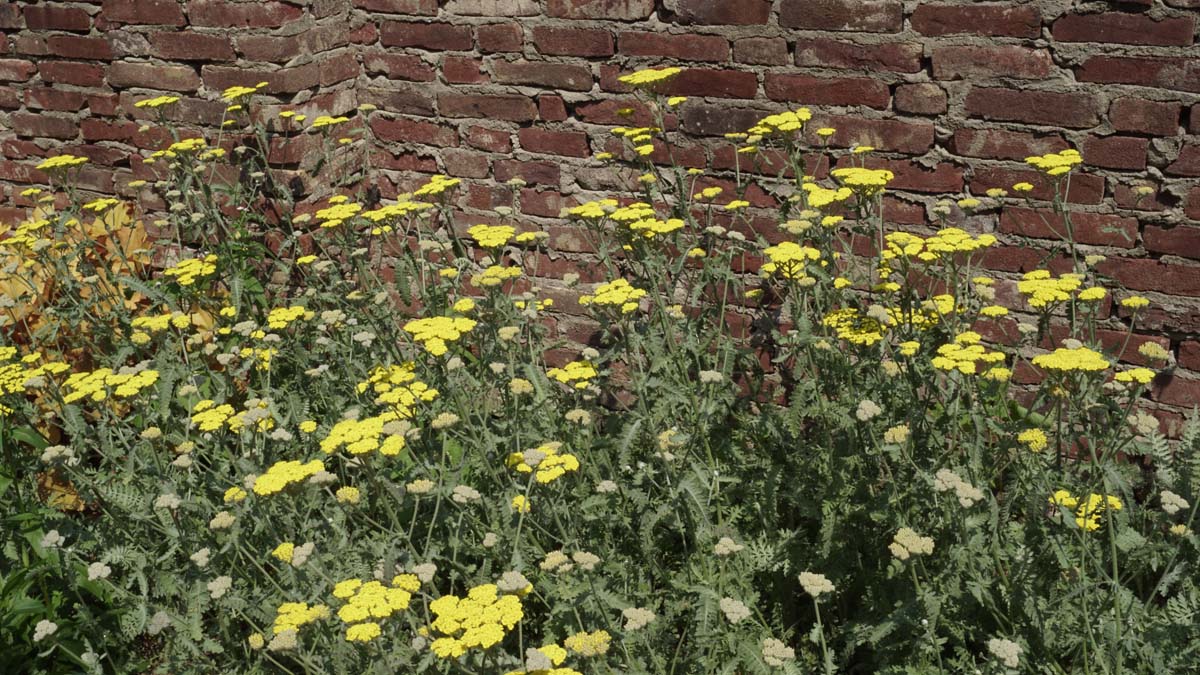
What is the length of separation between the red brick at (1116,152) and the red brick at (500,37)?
6.21 ft

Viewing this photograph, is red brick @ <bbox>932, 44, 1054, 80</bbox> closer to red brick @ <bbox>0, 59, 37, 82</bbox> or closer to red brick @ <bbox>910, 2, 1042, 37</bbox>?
red brick @ <bbox>910, 2, 1042, 37</bbox>

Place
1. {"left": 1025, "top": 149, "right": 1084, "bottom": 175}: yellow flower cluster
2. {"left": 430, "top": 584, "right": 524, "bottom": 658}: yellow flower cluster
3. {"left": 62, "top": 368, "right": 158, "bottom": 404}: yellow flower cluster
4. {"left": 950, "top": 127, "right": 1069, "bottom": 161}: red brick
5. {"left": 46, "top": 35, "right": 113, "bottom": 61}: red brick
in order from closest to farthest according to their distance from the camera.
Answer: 1. {"left": 430, "top": 584, "right": 524, "bottom": 658}: yellow flower cluster
2. {"left": 1025, "top": 149, "right": 1084, "bottom": 175}: yellow flower cluster
3. {"left": 62, "top": 368, "right": 158, "bottom": 404}: yellow flower cluster
4. {"left": 950, "top": 127, "right": 1069, "bottom": 161}: red brick
5. {"left": 46, "top": 35, "right": 113, "bottom": 61}: red brick

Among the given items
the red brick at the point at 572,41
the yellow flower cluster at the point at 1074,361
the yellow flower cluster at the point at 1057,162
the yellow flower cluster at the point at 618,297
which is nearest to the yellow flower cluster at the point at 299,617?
the yellow flower cluster at the point at 618,297

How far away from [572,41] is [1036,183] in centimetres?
→ 158

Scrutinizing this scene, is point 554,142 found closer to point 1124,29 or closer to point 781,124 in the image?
point 781,124

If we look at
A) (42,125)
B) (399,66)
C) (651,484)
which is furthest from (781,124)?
(42,125)

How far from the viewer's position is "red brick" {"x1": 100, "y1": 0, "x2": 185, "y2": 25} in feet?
13.1

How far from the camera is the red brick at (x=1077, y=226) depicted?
3010 mm

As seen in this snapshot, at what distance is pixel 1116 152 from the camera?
9.72 feet

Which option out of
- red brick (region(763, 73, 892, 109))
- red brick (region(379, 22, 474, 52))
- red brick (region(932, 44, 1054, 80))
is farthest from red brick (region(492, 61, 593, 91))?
red brick (region(932, 44, 1054, 80))

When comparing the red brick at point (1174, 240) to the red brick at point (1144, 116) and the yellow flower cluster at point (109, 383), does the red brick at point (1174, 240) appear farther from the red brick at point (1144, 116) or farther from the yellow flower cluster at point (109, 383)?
the yellow flower cluster at point (109, 383)

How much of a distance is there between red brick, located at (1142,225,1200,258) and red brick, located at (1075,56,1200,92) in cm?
39

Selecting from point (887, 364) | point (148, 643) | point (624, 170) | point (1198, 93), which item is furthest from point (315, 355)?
point (1198, 93)

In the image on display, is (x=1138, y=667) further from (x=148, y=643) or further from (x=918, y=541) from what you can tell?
(x=148, y=643)
